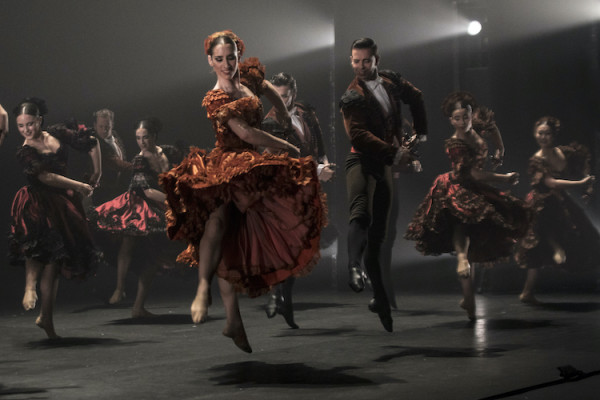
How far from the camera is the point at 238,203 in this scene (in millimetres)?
4965

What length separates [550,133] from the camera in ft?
27.1

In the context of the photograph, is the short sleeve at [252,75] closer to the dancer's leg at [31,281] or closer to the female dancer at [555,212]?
the dancer's leg at [31,281]

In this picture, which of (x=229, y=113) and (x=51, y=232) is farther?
(x=51, y=232)

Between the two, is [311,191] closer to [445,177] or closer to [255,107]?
[255,107]

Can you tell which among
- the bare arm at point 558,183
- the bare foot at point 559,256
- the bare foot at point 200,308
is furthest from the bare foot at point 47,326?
the bare arm at point 558,183

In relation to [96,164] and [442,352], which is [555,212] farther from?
[96,164]

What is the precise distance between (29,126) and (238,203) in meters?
1.86

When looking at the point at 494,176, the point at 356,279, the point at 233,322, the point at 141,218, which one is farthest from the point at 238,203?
the point at 494,176

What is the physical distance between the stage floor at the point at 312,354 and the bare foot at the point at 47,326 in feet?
0.30

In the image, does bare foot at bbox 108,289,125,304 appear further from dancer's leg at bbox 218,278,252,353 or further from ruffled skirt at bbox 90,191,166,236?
dancer's leg at bbox 218,278,252,353

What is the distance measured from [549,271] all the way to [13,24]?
4.80 meters

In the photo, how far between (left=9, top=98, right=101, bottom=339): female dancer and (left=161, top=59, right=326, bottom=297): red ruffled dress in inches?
51.8

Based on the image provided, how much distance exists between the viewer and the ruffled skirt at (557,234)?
8.02 metres

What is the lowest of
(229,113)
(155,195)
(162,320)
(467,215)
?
(162,320)
